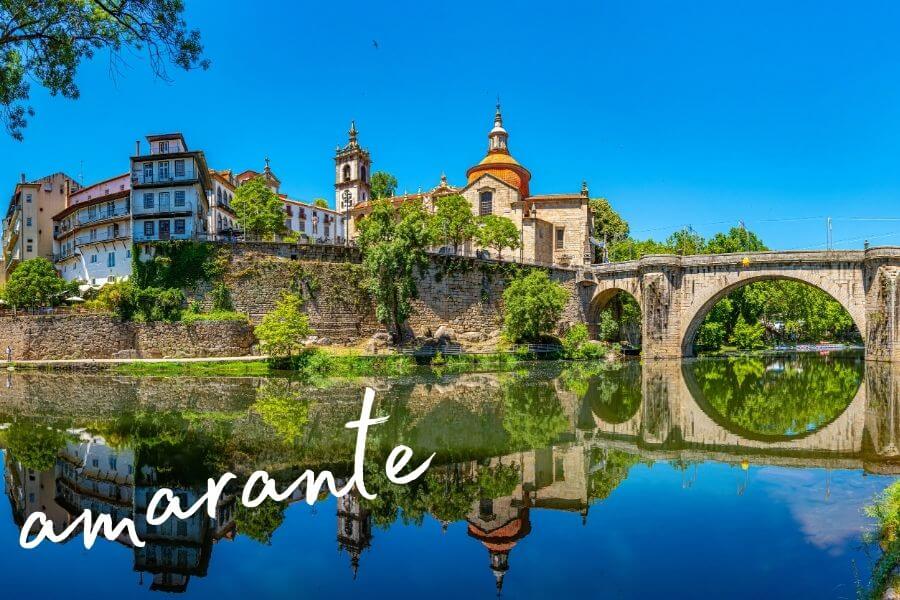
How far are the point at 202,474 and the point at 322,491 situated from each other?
9.45 ft

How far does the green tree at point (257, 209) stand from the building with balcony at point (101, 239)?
30.5ft

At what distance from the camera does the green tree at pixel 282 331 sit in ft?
124

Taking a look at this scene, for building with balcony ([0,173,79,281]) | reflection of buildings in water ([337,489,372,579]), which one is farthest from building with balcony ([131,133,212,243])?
reflection of buildings in water ([337,489,372,579])

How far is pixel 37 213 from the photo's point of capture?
6462 cm

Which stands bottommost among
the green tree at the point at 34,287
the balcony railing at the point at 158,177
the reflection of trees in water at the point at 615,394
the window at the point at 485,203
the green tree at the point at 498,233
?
the reflection of trees in water at the point at 615,394

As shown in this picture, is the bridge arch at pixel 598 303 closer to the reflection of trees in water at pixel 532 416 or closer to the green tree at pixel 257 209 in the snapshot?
the reflection of trees in water at pixel 532 416

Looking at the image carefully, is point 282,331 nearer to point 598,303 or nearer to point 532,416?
point 532,416

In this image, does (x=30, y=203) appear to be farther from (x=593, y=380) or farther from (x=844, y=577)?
(x=844, y=577)

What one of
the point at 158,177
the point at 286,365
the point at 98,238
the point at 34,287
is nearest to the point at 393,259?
the point at 286,365

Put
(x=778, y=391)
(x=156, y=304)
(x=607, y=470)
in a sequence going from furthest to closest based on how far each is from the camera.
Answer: (x=156, y=304) < (x=778, y=391) < (x=607, y=470)

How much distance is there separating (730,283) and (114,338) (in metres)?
45.3

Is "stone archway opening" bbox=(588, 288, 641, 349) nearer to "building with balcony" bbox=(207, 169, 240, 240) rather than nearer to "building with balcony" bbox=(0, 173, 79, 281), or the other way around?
"building with balcony" bbox=(207, 169, 240, 240)

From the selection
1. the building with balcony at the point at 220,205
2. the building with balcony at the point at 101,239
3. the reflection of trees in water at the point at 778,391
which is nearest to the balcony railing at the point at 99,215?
the building with balcony at the point at 101,239

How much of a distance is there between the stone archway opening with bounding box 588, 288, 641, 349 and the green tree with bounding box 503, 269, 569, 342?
35.9 ft
